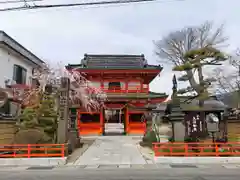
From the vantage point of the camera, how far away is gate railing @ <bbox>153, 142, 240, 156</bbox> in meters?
12.9

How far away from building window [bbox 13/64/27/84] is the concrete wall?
1002 cm

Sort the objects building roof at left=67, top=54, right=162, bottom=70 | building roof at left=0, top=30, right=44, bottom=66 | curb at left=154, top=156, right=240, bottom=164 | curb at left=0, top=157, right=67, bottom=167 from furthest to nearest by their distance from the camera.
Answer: building roof at left=67, top=54, right=162, bottom=70 < building roof at left=0, top=30, right=44, bottom=66 < curb at left=154, top=156, right=240, bottom=164 < curb at left=0, top=157, right=67, bottom=167

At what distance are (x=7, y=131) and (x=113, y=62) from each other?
20.8 metres

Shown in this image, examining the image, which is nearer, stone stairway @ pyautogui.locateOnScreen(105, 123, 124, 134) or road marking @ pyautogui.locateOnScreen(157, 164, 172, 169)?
road marking @ pyautogui.locateOnScreen(157, 164, 172, 169)

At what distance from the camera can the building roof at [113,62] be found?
103 feet

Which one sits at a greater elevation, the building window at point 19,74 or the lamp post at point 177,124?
the building window at point 19,74

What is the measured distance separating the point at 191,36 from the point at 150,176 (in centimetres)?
2752

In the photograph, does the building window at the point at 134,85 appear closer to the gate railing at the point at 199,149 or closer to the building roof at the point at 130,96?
the building roof at the point at 130,96

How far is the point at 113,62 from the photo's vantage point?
3347 cm

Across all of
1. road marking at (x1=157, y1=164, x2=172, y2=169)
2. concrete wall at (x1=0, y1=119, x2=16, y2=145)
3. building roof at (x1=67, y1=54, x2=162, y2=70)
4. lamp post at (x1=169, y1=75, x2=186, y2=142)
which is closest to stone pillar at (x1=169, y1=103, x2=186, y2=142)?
lamp post at (x1=169, y1=75, x2=186, y2=142)

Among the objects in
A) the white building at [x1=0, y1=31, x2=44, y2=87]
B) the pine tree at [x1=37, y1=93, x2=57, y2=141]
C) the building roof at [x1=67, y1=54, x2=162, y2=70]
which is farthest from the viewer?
the building roof at [x1=67, y1=54, x2=162, y2=70]

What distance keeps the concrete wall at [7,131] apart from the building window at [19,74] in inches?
395

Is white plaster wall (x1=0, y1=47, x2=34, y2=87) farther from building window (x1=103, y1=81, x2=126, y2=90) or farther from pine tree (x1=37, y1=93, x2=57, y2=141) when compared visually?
building window (x1=103, y1=81, x2=126, y2=90)

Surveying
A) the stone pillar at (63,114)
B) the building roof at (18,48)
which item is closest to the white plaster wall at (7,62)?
the building roof at (18,48)
